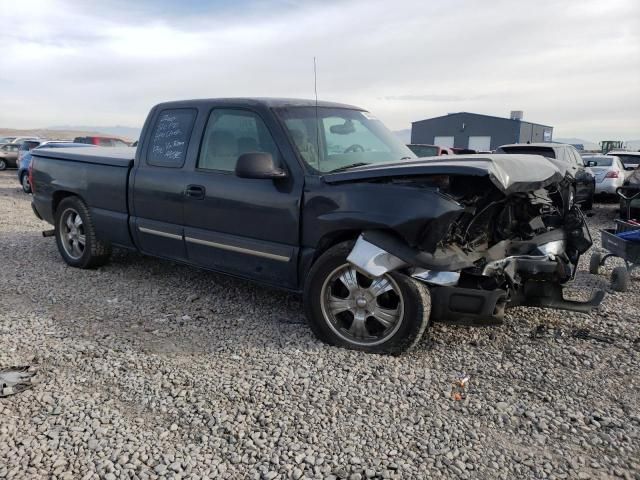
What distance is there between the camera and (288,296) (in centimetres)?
532

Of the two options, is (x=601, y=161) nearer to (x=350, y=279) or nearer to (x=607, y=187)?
(x=607, y=187)

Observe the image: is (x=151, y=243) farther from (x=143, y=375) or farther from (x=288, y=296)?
(x=143, y=375)

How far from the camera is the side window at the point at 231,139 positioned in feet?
14.5

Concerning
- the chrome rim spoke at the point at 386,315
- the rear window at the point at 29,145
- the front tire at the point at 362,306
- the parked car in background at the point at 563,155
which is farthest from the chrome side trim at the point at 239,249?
the rear window at the point at 29,145

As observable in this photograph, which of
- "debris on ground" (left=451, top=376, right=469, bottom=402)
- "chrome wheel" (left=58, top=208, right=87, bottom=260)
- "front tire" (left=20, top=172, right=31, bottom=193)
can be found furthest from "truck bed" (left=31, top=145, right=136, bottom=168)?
"front tire" (left=20, top=172, right=31, bottom=193)

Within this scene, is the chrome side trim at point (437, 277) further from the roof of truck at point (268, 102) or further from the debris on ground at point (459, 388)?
the roof of truck at point (268, 102)

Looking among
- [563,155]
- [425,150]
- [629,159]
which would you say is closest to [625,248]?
[563,155]

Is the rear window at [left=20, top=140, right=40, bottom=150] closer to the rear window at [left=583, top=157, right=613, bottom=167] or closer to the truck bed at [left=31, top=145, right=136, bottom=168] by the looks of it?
the truck bed at [left=31, top=145, right=136, bottom=168]

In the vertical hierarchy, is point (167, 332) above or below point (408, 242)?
below

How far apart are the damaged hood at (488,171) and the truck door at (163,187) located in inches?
66.4

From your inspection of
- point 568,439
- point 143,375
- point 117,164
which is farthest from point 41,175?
point 568,439

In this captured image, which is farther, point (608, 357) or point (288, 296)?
point (288, 296)

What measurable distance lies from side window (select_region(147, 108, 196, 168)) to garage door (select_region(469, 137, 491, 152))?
3973 cm

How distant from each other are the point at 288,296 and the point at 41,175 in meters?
3.77
